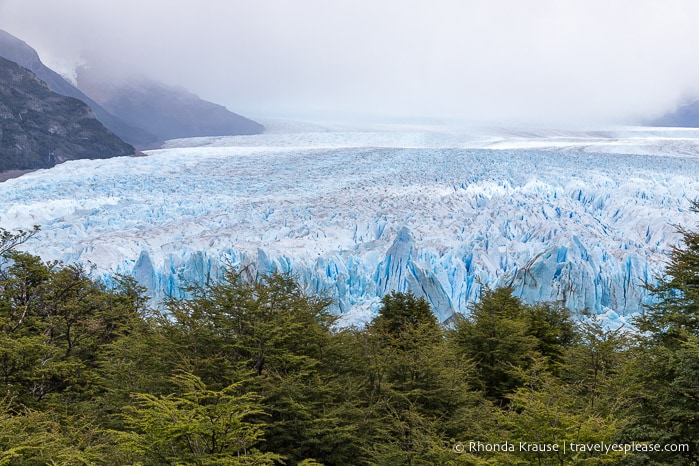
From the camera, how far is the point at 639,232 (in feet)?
62.3

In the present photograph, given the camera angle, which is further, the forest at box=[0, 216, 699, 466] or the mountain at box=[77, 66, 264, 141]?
the mountain at box=[77, 66, 264, 141]

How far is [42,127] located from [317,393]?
4437 centimetres

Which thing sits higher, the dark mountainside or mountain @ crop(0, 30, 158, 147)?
mountain @ crop(0, 30, 158, 147)

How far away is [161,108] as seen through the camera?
5462cm

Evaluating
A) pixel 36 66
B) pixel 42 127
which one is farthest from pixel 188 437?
pixel 36 66

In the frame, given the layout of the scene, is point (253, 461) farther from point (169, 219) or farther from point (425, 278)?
point (169, 219)

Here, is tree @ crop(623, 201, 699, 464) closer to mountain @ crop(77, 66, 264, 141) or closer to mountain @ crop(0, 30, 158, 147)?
mountain @ crop(77, 66, 264, 141)

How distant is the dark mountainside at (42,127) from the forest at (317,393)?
112ft

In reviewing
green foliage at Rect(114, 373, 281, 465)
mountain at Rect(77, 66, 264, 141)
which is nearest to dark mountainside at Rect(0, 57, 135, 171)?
mountain at Rect(77, 66, 264, 141)

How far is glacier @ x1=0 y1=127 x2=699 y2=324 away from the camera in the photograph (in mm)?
17359

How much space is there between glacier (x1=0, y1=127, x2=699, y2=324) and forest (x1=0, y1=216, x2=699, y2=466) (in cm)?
486


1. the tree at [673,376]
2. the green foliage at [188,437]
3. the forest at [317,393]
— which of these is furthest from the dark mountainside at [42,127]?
the tree at [673,376]

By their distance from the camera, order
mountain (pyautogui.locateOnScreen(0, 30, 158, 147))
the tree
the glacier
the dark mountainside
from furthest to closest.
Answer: mountain (pyautogui.locateOnScreen(0, 30, 158, 147))
the dark mountainside
the glacier
the tree

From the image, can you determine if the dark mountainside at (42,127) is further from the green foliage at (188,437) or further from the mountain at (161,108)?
the green foliage at (188,437)
